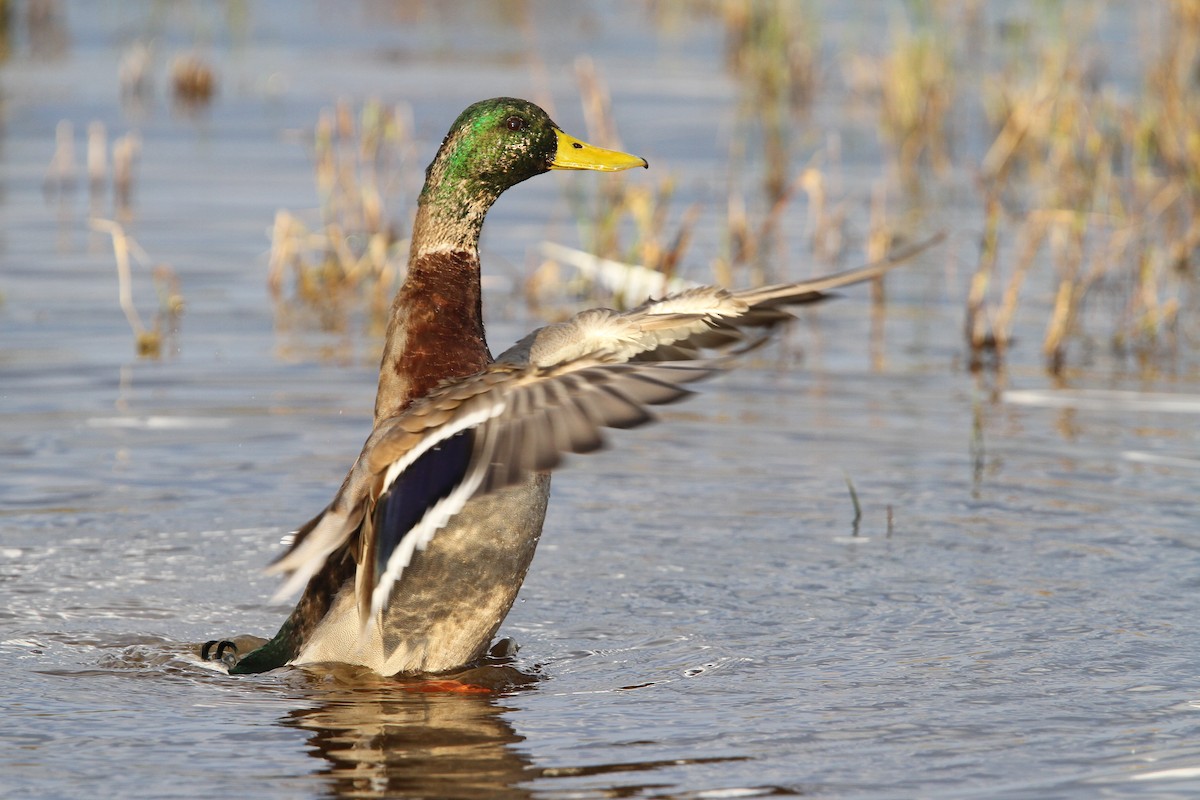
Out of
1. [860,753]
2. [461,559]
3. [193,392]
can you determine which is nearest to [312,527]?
[461,559]

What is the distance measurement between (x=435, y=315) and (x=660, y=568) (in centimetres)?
113

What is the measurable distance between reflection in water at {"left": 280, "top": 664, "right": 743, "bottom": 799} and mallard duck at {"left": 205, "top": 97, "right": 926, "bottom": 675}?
0.35 ft

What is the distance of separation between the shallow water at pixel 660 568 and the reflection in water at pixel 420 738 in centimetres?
1

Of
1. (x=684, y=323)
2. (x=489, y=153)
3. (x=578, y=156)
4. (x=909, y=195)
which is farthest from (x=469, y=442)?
(x=909, y=195)

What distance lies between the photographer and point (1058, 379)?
7449 millimetres

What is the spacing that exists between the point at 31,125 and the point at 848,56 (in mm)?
5862

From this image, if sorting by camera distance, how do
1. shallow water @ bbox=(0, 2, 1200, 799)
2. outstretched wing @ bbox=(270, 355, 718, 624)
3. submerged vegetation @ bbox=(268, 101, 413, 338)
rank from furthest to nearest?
submerged vegetation @ bbox=(268, 101, 413, 338) < shallow water @ bbox=(0, 2, 1200, 799) < outstretched wing @ bbox=(270, 355, 718, 624)

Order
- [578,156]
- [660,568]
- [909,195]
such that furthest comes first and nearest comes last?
[909,195], [660,568], [578,156]

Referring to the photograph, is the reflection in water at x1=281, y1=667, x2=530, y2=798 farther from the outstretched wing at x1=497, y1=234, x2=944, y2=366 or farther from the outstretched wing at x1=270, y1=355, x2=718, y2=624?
the outstretched wing at x1=497, y1=234, x2=944, y2=366

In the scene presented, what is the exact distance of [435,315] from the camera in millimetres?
4629

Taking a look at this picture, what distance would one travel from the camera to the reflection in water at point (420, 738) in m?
3.73

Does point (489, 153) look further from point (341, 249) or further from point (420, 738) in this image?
point (341, 249)

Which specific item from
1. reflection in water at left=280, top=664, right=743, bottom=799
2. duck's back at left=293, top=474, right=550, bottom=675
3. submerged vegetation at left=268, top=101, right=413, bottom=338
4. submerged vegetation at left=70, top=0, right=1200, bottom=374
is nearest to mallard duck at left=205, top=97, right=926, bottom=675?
duck's back at left=293, top=474, right=550, bottom=675

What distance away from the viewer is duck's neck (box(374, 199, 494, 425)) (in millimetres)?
4551
